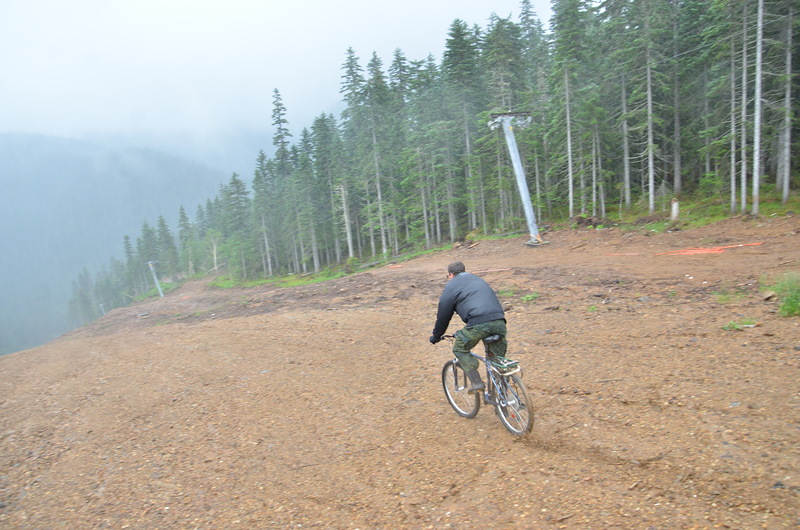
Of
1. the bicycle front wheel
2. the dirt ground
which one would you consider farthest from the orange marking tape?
the bicycle front wheel

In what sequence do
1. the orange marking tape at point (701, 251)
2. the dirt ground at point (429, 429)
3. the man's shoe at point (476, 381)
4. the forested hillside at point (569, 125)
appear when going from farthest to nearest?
1. the forested hillside at point (569, 125)
2. the orange marking tape at point (701, 251)
3. the man's shoe at point (476, 381)
4. the dirt ground at point (429, 429)

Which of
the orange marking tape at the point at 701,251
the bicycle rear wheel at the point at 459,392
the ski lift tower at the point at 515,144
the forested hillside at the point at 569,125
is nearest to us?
the bicycle rear wheel at the point at 459,392

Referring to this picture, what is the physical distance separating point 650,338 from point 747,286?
4.35 meters

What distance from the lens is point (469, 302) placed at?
500 centimetres

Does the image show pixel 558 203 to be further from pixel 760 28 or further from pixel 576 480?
pixel 576 480

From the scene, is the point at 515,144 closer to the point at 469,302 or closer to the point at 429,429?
the point at 469,302

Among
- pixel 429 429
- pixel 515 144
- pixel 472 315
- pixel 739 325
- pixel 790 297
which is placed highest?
pixel 515 144

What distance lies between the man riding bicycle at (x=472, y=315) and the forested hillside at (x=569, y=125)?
2275cm

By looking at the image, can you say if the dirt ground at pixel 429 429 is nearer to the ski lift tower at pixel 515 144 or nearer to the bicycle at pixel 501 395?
the bicycle at pixel 501 395

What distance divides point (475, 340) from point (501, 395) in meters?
0.74

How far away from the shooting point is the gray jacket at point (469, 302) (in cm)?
493

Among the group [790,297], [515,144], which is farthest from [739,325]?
[515,144]

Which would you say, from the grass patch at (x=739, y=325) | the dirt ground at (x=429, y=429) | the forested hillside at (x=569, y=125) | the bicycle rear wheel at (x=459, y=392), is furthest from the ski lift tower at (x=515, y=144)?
Answer: the bicycle rear wheel at (x=459, y=392)

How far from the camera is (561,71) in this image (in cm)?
2781
